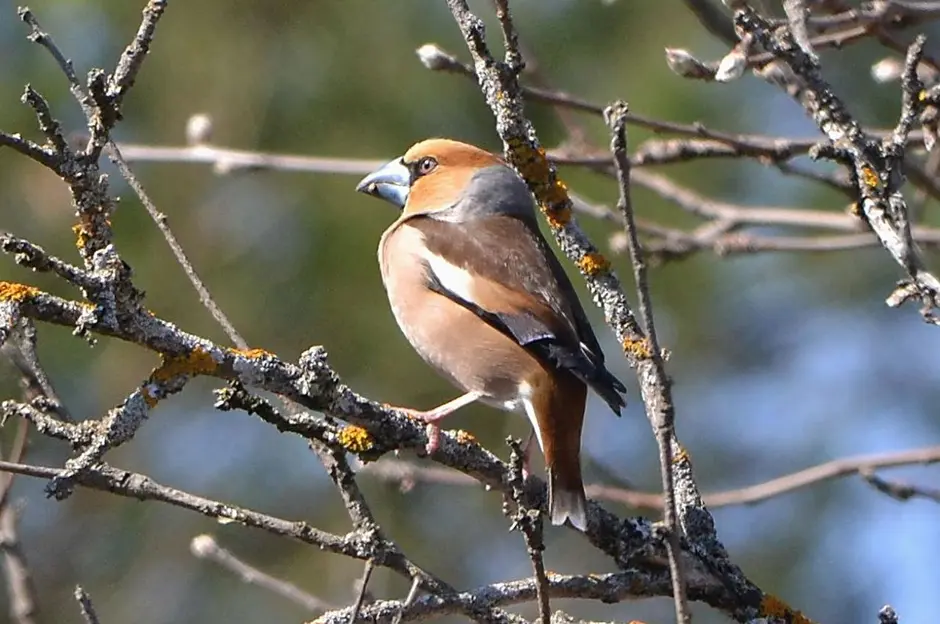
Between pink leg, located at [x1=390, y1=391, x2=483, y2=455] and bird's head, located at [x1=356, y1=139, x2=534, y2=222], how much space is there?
768 millimetres

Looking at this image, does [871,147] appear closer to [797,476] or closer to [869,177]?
[869,177]

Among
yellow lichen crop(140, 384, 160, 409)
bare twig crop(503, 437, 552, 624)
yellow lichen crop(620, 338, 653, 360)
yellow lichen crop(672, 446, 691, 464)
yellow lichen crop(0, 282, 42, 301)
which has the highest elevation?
yellow lichen crop(620, 338, 653, 360)

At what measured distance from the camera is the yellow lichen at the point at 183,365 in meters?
1.84

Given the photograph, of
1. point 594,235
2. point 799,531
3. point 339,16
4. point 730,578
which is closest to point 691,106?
point 594,235

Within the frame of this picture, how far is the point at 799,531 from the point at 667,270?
5.26 feet

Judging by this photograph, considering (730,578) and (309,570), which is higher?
(309,570)

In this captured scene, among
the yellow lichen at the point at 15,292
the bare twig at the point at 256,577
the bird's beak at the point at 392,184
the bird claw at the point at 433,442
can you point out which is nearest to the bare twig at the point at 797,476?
the bare twig at the point at 256,577

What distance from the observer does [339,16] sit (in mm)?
6723

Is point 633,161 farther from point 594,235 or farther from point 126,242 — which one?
point 126,242

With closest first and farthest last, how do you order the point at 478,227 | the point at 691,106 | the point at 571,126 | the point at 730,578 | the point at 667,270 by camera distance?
the point at 730,578, the point at 478,227, the point at 571,126, the point at 691,106, the point at 667,270

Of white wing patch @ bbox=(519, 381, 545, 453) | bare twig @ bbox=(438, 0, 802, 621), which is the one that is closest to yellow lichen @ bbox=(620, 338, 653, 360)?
bare twig @ bbox=(438, 0, 802, 621)

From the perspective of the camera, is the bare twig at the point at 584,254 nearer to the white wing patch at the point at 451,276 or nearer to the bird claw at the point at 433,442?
the bird claw at the point at 433,442

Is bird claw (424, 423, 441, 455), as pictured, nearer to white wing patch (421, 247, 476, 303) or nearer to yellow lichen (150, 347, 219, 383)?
yellow lichen (150, 347, 219, 383)

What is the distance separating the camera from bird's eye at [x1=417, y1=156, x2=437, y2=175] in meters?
3.98
